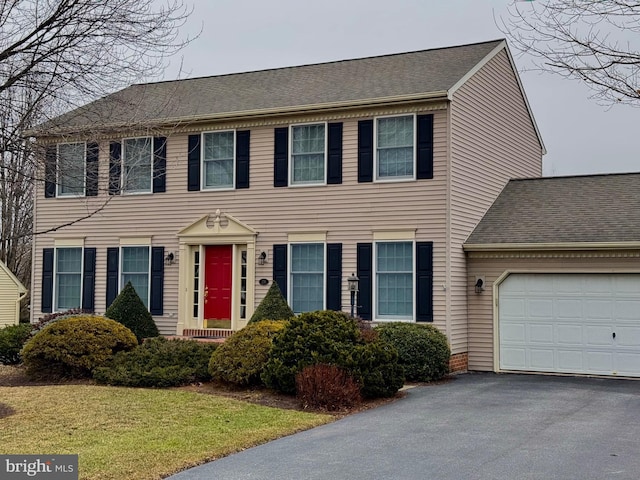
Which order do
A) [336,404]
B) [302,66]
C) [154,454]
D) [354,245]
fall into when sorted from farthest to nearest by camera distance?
[302,66], [354,245], [336,404], [154,454]

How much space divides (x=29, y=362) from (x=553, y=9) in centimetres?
1187

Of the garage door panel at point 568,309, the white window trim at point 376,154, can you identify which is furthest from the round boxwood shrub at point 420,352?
the white window trim at point 376,154

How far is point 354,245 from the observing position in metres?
16.9

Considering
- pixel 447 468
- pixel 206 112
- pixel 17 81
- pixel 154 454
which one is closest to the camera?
pixel 447 468

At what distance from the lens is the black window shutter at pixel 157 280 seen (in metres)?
19.0

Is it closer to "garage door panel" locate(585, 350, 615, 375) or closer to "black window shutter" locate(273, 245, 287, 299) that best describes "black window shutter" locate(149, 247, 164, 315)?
"black window shutter" locate(273, 245, 287, 299)

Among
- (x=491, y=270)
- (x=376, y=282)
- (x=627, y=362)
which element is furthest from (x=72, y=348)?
(x=627, y=362)

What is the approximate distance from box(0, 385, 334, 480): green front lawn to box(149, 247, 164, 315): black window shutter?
5.21 meters

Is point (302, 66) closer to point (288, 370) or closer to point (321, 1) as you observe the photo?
point (321, 1)

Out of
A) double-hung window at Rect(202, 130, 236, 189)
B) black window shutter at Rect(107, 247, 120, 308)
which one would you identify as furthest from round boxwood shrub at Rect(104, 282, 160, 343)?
double-hung window at Rect(202, 130, 236, 189)

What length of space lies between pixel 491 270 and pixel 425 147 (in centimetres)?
301

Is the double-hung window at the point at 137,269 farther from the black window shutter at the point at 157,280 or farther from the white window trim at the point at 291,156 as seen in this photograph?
the white window trim at the point at 291,156

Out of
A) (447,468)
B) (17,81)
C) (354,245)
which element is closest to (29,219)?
(354,245)

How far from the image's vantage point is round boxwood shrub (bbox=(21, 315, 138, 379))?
49.2ft
